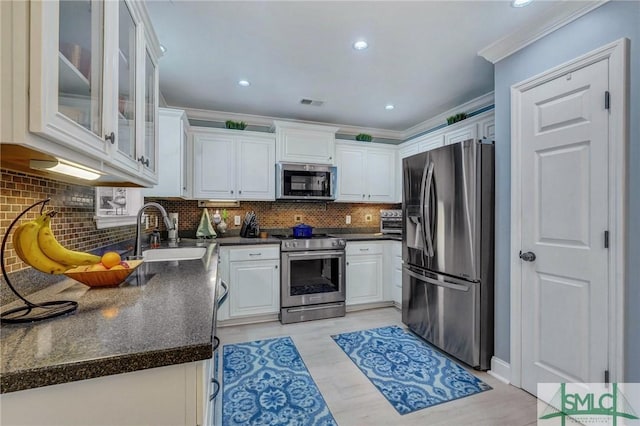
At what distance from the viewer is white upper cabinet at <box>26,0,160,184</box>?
2.02ft

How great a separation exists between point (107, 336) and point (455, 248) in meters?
2.27

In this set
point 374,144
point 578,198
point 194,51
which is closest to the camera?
point 578,198

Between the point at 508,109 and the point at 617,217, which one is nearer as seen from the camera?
the point at 617,217

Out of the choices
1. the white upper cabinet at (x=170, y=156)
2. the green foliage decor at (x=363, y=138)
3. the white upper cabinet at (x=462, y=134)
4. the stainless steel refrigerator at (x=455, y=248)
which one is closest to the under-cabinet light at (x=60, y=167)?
the white upper cabinet at (x=170, y=156)

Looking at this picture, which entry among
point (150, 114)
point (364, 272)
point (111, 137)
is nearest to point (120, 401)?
point (111, 137)

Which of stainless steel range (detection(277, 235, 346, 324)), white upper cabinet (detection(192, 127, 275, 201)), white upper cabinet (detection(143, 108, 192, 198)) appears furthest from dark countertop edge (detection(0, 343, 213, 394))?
white upper cabinet (detection(192, 127, 275, 201))

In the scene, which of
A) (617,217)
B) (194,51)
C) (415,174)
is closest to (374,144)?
(415,174)

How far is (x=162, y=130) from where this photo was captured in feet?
8.95

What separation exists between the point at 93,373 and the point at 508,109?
2577mm

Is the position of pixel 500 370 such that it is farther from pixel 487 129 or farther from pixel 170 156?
pixel 170 156

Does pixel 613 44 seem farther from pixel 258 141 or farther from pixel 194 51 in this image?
pixel 258 141

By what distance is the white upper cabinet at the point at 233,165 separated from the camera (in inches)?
127

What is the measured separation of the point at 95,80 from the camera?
895 millimetres

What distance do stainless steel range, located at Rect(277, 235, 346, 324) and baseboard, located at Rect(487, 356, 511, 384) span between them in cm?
160
